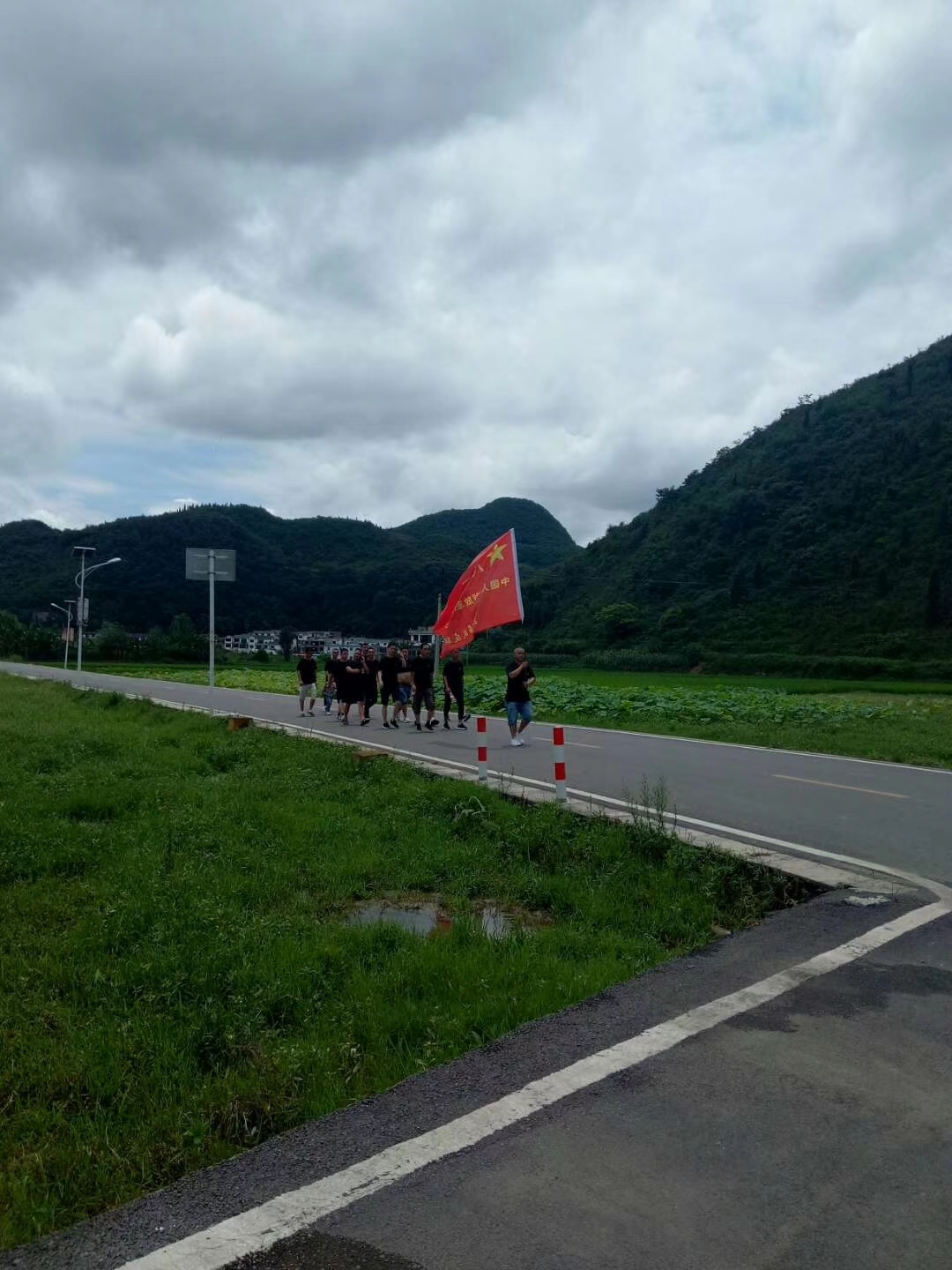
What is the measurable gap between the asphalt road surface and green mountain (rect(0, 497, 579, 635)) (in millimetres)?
87905

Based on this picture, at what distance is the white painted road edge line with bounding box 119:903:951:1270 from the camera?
285 centimetres

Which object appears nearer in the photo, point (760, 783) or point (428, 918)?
point (428, 918)

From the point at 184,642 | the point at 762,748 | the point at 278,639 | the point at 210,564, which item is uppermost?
the point at 278,639

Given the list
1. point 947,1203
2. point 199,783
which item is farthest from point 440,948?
point 199,783

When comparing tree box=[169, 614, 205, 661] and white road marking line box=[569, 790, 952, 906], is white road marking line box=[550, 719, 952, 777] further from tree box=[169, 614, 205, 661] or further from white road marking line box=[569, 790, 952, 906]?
tree box=[169, 614, 205, 661]

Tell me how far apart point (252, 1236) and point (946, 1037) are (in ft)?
9.95

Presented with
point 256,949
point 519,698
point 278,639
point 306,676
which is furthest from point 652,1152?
point 278,639

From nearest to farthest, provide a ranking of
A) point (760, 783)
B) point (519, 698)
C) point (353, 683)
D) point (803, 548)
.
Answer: point (760, 783) < point (519, 698) < point (353, 683) < point (803, 548)

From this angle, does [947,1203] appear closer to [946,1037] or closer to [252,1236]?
[946,1037]

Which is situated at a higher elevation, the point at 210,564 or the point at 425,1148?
the point at 210,564

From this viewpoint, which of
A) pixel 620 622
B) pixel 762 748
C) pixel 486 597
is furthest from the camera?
pixel 620 622

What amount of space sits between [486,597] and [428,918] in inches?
312

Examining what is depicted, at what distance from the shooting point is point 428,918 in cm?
662

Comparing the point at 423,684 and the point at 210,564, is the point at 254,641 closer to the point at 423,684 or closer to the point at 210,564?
the point at 210,564
